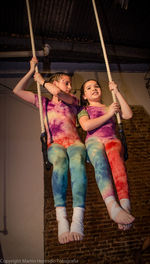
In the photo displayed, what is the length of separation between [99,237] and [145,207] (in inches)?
29.2

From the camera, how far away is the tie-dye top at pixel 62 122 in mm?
2029

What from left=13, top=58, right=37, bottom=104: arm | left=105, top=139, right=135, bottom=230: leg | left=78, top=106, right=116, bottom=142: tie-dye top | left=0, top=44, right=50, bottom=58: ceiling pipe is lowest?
left=105, top=139, right=135, bottom=230: leg

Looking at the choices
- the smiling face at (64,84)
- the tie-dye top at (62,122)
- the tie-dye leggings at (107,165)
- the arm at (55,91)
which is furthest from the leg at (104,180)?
the smiling face at (64,84)

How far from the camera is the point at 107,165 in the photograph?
184 cm

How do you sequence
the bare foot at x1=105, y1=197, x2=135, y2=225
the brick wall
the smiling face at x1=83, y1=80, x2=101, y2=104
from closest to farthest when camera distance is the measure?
the bare foot at x1=105, y1=197, x2=135, y2=225 → the smiling face at x1=83, y1=80, x2=101, y2=104 → the brick wall

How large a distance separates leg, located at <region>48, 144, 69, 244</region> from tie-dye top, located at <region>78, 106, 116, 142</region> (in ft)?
1.27

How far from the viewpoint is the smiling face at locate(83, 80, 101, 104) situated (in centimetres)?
233

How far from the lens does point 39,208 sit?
2.61m

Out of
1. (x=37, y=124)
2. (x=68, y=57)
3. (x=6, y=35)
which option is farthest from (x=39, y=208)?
(x=6, y=35)

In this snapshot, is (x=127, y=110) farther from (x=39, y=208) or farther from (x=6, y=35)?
(x=6, y=35)

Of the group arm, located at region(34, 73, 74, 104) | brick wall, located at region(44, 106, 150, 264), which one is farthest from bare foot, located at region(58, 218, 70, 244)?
arm, located at region(34, 73, 74, 104)

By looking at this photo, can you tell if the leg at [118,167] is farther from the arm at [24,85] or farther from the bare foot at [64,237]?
the arm at [24,85]

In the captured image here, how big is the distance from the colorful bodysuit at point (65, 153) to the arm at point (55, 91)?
0.32ft

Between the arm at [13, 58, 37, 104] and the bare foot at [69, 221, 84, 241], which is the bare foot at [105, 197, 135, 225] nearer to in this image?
the bare foot at [69, 221, 84, 241]
